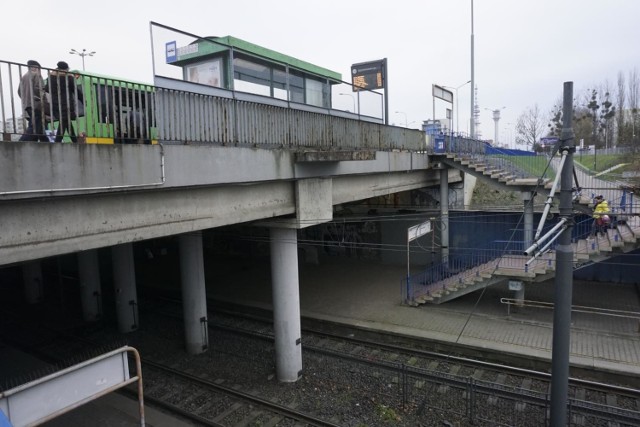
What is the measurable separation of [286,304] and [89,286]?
28.9ft

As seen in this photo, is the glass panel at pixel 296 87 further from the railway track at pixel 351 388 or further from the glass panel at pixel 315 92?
the railway track at pixel 351 388

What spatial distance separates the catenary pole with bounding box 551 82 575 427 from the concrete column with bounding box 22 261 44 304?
60.8ft

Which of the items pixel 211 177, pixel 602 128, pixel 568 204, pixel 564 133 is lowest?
pixel 568 204

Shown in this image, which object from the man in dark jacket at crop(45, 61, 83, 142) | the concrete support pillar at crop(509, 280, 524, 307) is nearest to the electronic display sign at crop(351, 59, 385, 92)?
the concrete support pillar at crop(509, 280, 524, 307)

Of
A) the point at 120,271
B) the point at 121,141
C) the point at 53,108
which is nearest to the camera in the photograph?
the point at 53,108

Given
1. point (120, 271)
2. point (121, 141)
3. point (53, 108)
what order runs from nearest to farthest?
point (53, 108), point (121, 141), point (120, 271)

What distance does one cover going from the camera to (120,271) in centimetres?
1427

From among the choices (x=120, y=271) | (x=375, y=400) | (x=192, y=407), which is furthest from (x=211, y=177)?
(x=120, y=271)

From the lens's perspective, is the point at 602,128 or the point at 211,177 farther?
the point at 602,128

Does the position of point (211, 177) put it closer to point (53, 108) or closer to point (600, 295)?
point (53, 108)

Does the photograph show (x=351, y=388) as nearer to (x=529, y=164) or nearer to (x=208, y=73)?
(x=208, y=73)

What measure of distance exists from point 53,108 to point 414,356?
997 cm

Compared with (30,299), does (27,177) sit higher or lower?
higher

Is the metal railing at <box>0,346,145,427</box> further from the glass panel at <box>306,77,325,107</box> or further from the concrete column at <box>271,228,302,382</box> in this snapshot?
the glass panel at <box>306,77,325,107</box>
